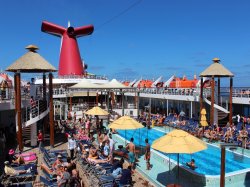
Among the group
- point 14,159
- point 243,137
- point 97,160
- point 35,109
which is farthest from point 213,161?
point 35,109

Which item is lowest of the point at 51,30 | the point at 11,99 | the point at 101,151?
the point at 101,151

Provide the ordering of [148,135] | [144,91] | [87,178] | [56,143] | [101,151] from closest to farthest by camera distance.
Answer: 1. [87,178]
2. [101,151]
3. [56,143]
4. [148,135]
5. [144,91]

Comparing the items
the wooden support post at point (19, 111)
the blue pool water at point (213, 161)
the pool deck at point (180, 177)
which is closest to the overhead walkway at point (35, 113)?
the wooden support post at point (19, 111)

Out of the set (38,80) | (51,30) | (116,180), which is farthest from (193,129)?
(51,30)

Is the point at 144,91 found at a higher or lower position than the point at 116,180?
higher

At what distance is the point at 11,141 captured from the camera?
535 inches

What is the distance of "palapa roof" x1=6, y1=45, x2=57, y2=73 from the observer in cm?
1146

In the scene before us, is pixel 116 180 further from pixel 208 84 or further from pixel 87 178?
pixel 208 84

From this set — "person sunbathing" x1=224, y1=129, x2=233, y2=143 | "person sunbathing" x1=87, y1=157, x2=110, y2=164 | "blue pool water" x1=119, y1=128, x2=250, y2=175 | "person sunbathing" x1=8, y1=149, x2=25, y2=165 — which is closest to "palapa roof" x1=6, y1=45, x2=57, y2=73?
"person sunbathing" x1=8, y1=149, x2=25, y2=165

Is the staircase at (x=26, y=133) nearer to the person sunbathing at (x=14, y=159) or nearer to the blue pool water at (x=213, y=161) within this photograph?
the person sunbathing at (x=14, y=159)

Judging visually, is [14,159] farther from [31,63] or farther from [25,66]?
[31,63]

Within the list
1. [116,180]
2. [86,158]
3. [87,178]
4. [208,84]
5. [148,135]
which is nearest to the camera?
[116,180]

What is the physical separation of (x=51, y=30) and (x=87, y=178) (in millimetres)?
24448

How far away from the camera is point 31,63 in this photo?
1161 cm
